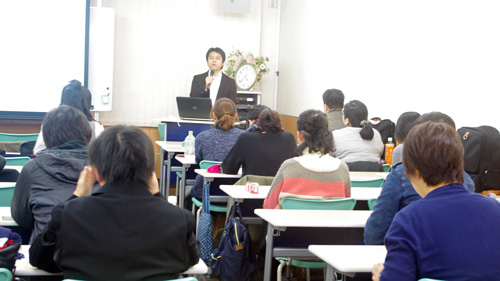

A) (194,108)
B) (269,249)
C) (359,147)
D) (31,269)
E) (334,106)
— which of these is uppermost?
(334,106)

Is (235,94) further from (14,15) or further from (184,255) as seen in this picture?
(184,255)

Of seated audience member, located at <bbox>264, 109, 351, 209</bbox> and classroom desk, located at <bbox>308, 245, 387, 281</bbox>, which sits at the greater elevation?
seated audience member, located at <bbox>264, 109, 351, 209</bbox>

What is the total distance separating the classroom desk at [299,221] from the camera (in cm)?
241

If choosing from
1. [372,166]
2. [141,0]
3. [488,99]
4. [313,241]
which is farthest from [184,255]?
[141,0]

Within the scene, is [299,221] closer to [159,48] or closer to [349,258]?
[349,258]

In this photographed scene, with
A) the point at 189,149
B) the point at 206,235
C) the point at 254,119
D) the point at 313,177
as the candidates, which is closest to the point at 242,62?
the point at 189,149

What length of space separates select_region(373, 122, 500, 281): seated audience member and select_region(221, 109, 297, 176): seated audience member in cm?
223

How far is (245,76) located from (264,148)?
4.56m

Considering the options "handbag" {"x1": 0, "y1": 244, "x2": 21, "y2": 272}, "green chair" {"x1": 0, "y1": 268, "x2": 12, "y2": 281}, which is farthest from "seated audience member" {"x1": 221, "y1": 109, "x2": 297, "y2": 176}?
"green chair" {"x1": 0, "y1": 268, "x2": 12, "y2": 281}

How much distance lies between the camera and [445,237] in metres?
1.53

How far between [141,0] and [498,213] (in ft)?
24.3

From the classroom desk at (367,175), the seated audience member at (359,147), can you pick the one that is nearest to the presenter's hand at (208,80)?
the seated audience member at (359,147)

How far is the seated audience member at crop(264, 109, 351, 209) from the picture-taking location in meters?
3.02

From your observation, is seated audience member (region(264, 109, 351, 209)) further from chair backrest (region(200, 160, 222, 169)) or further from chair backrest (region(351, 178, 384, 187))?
chair backrest (region(200, 160, 222, 169))
